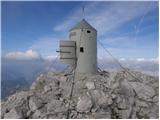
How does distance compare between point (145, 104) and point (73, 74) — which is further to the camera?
point (73, 74)

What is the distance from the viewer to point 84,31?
26469 millimetres

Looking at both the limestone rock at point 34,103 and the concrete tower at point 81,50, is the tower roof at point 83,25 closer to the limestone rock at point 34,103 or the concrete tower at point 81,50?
the concrete tower at point 81,50

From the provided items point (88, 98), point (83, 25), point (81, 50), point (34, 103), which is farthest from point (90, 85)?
point (83, 25)

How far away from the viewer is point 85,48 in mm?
26141

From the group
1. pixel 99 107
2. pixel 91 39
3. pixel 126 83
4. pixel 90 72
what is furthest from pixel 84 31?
pixel 99 107

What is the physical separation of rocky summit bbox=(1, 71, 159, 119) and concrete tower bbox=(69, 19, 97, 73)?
111 centimetres

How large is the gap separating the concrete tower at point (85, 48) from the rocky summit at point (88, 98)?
1.11 m

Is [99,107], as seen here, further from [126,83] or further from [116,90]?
[126,83]

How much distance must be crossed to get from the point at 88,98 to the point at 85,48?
681 cm

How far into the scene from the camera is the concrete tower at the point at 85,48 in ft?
86.0

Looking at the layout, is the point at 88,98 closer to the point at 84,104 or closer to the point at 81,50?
the point at 84,104

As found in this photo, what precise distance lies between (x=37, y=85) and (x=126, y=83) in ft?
35.0

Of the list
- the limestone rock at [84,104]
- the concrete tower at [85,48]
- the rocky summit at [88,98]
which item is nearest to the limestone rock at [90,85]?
the rocky summit at [88,98]

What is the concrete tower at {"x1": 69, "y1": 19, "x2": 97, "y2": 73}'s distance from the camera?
86.0ft
